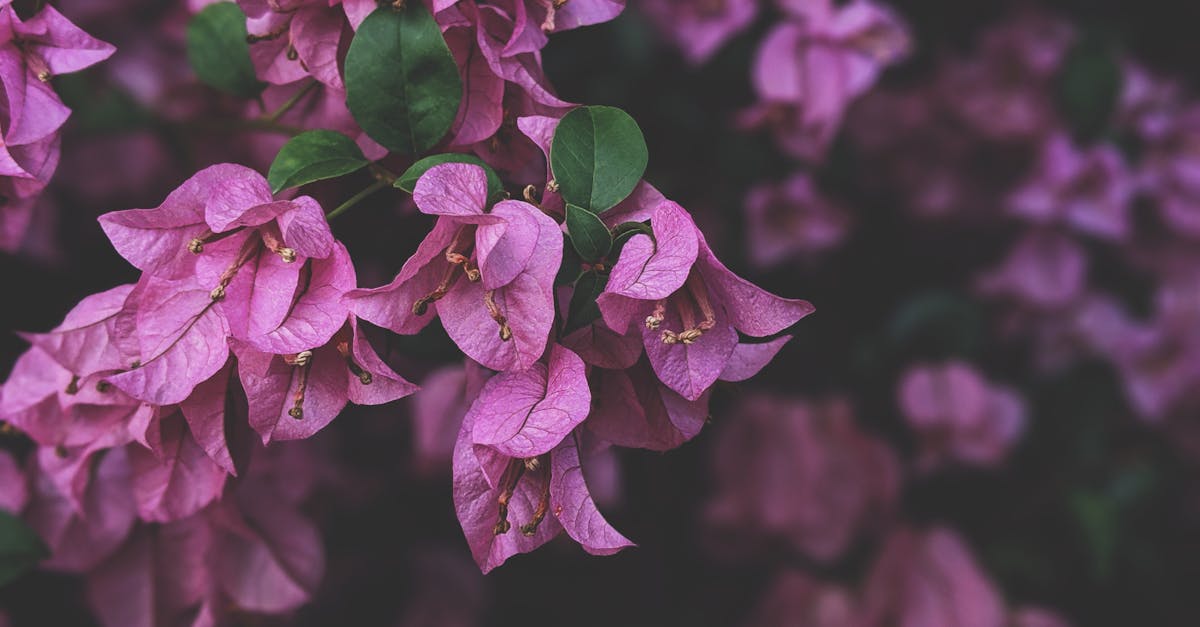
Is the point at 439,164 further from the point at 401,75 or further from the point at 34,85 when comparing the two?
the point at 34,85

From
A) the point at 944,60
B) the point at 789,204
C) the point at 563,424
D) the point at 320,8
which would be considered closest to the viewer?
the point at 563,424

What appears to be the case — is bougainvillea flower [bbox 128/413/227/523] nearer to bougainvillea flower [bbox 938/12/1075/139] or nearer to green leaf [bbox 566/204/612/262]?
green leaf [bbox 566/204/612/262]

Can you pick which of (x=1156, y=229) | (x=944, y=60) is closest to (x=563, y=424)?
(x=944, y=60)

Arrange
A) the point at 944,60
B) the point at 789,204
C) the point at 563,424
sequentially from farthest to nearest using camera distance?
the point at 944,60
the point at 789,204
the point at 563,424

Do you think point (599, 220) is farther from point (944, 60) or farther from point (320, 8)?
point (944, 60)

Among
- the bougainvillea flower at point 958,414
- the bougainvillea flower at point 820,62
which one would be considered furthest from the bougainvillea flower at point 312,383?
the bougainvillea flower at point 958,414

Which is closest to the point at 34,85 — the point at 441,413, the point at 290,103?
the point at 290,103

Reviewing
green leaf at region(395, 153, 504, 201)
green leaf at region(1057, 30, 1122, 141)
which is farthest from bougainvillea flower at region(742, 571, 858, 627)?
green leaf at region(395, 153, 504, 201)
